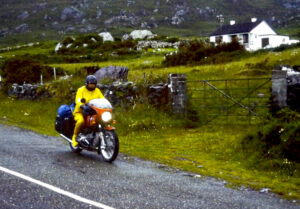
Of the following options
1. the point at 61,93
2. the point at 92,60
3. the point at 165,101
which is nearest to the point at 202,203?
the point at 165,101

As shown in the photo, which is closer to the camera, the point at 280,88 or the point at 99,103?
the point at 99,103

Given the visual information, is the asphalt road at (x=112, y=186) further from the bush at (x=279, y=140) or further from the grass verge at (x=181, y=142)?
the bush at (x=279, y=140)

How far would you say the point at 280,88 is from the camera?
1606 cm

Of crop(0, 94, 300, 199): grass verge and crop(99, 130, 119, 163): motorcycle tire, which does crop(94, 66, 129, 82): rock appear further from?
crop(99, 130, 119, 163): motorcycle tire

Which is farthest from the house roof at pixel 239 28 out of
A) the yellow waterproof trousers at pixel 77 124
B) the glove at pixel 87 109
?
the glove at pixel 87 109

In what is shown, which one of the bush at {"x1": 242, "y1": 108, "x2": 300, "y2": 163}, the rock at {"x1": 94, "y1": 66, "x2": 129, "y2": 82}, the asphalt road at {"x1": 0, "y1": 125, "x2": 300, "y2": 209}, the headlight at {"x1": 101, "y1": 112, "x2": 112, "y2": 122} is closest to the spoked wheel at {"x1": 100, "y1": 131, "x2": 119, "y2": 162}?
the asphalt road at {"x1": 0, "y1": 125, "x2": 300, "y2": 209}

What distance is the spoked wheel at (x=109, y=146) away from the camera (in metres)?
9.97

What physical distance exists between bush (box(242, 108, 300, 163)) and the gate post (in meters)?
5.66

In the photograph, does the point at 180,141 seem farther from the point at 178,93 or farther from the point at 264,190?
the point at 264,190

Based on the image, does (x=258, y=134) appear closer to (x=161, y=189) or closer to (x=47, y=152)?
(x=161, y=189)

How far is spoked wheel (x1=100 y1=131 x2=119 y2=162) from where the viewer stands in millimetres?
9969

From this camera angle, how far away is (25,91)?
24.1 m

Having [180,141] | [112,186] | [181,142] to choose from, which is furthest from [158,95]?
[112,186]

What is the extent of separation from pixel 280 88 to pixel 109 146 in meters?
8.50
